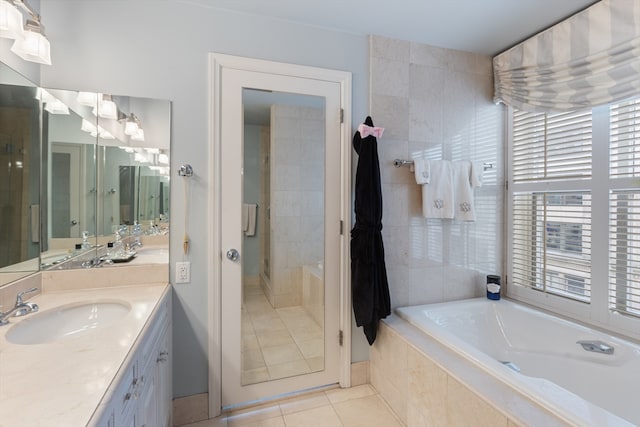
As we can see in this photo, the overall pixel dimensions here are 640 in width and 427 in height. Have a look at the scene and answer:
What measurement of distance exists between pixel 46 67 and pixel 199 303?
5.03 feet

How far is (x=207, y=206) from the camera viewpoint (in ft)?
5.82

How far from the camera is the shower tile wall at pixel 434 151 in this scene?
83.6 inches

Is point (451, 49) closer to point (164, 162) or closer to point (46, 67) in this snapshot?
point (164, 162)

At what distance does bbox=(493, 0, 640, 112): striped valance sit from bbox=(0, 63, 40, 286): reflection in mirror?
3045 mm

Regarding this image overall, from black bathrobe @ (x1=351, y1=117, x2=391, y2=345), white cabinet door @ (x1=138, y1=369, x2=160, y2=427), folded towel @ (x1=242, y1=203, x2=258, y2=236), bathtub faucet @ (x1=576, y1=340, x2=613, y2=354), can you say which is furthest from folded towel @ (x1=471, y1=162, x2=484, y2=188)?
white cabinet door @ (x1=138, y1=369, x2=160, y2=427)

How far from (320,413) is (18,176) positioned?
6.73 feet

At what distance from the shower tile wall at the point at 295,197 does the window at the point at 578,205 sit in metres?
1.59

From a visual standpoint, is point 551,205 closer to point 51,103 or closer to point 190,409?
point 190,409

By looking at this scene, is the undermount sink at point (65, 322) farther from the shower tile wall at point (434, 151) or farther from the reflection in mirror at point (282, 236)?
the shower tile wall at point (434, 151)

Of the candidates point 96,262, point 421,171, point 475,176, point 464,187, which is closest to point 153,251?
point 96,262

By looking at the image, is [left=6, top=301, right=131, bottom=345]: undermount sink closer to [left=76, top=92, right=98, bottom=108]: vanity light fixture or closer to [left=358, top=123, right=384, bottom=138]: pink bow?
[left=76, top=92, right=98, bottom=108]: vanity light fixture

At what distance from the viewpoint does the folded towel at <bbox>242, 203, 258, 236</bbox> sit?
6.10 ft

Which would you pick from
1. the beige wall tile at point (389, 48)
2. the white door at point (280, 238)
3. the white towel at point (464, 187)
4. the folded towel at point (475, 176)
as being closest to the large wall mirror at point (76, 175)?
the white door at point (280, 238)

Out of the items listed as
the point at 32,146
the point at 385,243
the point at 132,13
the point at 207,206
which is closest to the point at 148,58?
the point at 132,13
